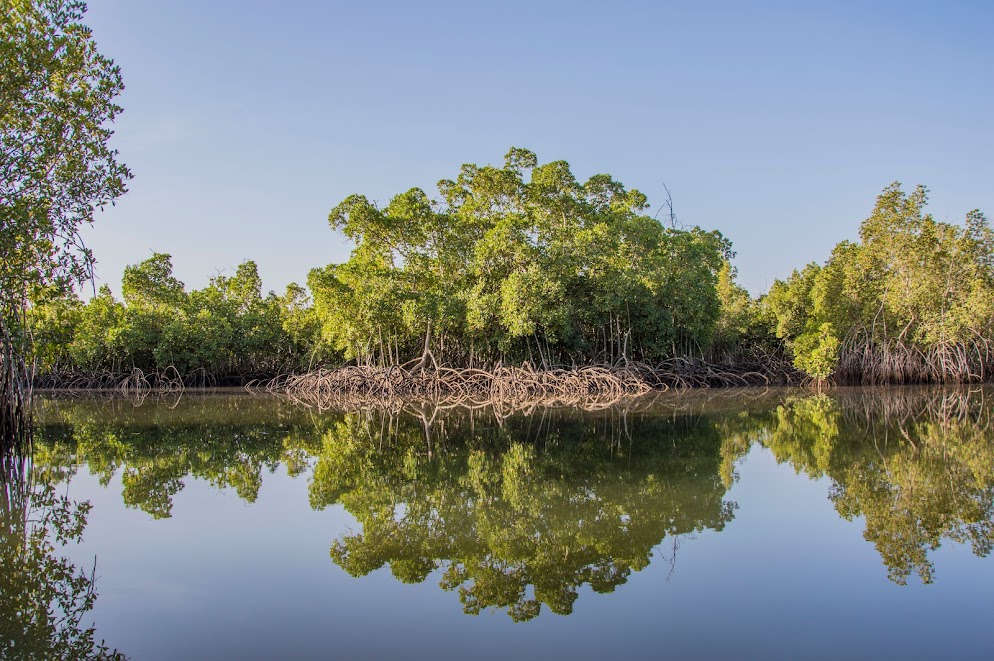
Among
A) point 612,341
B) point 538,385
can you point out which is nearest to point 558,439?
point 538,385

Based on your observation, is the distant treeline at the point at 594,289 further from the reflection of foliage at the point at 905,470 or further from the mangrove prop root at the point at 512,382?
the reflection of foliage at the point at 905,470

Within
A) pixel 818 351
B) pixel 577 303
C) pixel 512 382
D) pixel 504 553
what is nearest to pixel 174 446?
pixel 504 553

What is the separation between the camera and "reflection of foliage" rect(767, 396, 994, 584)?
4701mm

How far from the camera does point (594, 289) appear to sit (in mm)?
22078

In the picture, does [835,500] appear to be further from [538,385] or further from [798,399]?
[538,385]

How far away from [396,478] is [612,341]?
16.3m

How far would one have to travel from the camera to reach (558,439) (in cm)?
988

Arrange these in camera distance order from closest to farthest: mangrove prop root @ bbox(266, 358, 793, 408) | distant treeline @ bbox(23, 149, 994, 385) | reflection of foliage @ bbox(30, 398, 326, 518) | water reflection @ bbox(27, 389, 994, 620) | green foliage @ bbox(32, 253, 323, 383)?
water reflection @ bbox(27, 389, 994, 620) < reflection of foliage @ bbox(30, 398, 326, 518) < mangrove prop root @ bbox(266, 358, 793, 408) < distant treeline @ bbox(23, 149, 994, 385) < green foliage @ bbox(32, 253, 323, 383)

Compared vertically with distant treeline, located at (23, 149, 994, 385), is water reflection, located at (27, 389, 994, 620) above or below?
below

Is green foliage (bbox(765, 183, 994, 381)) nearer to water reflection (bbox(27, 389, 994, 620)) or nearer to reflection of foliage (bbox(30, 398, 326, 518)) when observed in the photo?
water reflection (bbox(27, 389, 994, 620))

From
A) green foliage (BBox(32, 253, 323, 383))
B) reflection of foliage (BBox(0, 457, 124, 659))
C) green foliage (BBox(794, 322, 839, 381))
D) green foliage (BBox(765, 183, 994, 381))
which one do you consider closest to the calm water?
reflection of foliage (BBox(0, 457, 124, 659))

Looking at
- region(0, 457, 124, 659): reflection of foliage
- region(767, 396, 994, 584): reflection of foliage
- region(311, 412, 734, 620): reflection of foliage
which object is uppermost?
region(767, 396, 994, 584): reflection of foliage

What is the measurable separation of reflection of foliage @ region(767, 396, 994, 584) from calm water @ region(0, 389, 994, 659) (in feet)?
0.11

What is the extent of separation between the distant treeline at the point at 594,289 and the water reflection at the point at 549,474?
23.0 feet
